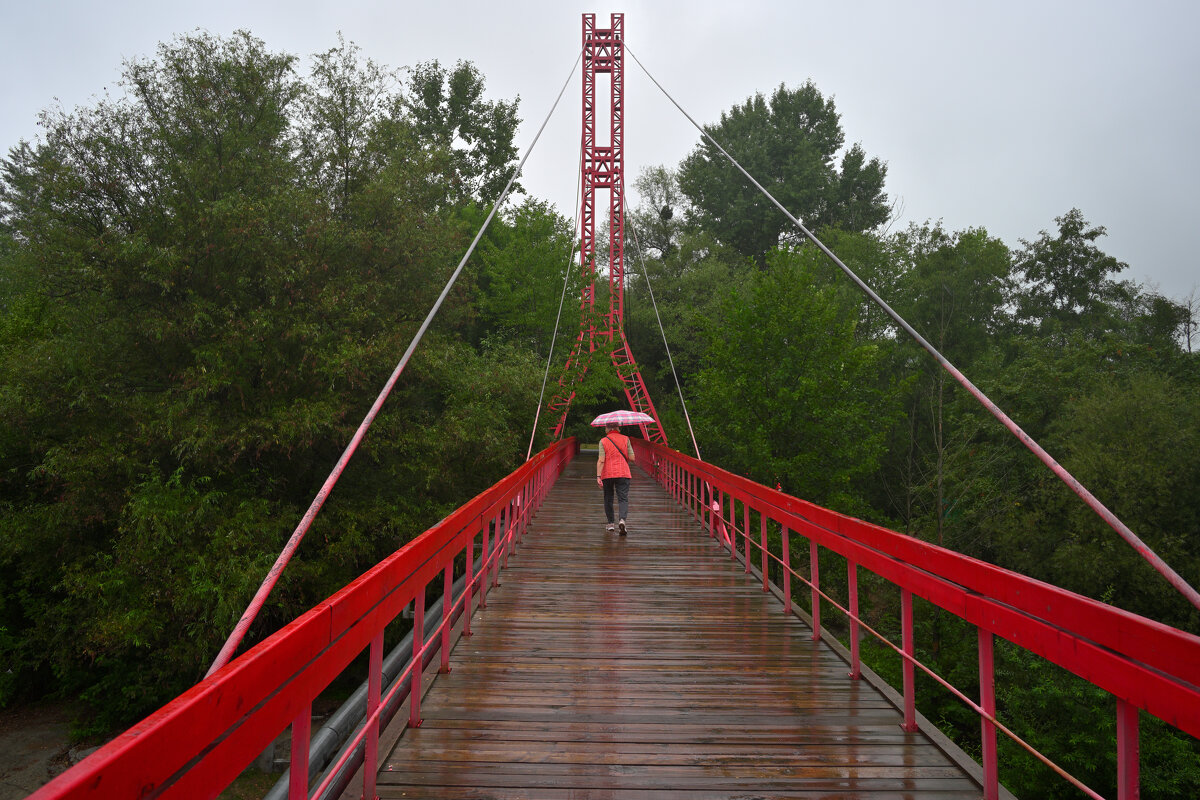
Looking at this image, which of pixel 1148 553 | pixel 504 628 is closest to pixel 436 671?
pixel 504 628

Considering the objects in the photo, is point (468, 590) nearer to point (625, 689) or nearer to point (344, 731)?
point (344, 731)

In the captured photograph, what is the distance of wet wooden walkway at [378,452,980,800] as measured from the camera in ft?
9.42

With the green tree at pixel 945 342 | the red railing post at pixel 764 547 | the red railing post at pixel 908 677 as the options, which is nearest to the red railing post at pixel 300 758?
the red railing post at pixel 908 677

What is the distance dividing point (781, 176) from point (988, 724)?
42.4 m

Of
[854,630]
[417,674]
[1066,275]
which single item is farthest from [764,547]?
[1066,275]

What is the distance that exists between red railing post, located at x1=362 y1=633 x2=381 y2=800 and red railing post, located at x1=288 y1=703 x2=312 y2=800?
55 centimetres

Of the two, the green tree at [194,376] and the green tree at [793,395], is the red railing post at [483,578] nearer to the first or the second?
the green tree at [194,376]

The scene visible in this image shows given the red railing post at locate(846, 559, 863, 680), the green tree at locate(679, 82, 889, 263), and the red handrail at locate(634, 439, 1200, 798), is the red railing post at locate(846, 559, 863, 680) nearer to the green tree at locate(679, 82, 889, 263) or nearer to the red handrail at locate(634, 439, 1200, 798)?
the red handrail at locate(634, 439, 1200, 798)

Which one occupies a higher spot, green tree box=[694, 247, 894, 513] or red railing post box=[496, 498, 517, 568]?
green tree box=[694, 247, 894, 513]

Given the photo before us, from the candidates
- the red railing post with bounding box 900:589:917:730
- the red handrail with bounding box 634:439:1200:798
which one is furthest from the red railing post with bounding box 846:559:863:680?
the red railing post with bounding box 900:589:917:730

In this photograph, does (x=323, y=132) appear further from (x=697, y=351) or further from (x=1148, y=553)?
(x=697, y=351)

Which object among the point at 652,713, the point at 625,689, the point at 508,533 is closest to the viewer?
the point at 652,713

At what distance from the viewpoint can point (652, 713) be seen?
3645 mm

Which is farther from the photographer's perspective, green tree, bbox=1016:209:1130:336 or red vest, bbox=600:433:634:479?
green tree, bbox=1016:209:1130:336
